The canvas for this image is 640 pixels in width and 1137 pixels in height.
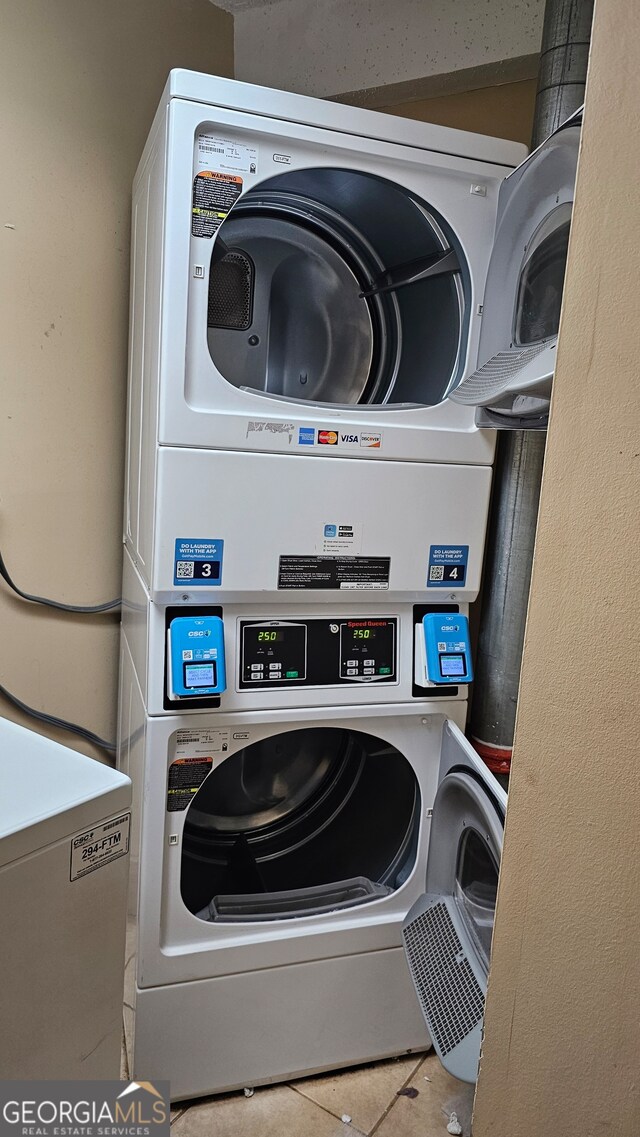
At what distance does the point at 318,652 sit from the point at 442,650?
0.26 metres

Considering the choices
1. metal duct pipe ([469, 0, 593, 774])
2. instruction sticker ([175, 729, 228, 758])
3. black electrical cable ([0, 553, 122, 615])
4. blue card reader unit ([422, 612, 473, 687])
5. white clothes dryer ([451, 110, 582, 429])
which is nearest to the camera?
white clothes dryer ([451, 110, 582, 429])

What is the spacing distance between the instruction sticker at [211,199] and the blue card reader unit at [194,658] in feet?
2.31

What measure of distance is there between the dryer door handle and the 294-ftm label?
0.60 m

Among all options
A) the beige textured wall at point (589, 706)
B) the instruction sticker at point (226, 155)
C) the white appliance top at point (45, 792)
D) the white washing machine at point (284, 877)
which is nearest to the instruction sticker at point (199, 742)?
the white washing machine at point (284, 877)

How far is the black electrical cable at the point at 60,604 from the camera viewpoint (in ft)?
6.18

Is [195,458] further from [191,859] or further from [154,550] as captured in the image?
[191,859]

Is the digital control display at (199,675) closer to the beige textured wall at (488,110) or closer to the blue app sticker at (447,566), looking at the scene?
the blue app sticker at (447,566)

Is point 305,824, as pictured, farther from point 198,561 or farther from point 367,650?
point 198,561

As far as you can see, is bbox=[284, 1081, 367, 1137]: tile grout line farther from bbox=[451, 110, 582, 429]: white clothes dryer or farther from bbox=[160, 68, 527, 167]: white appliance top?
bbox=[160, 68, 527, 167]: white appliance top

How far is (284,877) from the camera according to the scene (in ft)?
5.82

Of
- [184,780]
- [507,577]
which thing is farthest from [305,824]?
[507,577]

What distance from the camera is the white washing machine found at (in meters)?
1.53

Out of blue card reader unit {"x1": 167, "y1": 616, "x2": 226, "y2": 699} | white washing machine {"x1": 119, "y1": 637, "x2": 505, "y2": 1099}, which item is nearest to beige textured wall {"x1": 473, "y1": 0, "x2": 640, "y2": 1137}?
white washing machine {"x1": 119, "y1": 637, "x2": 505, "y2": 1099}

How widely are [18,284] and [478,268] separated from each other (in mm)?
1065
